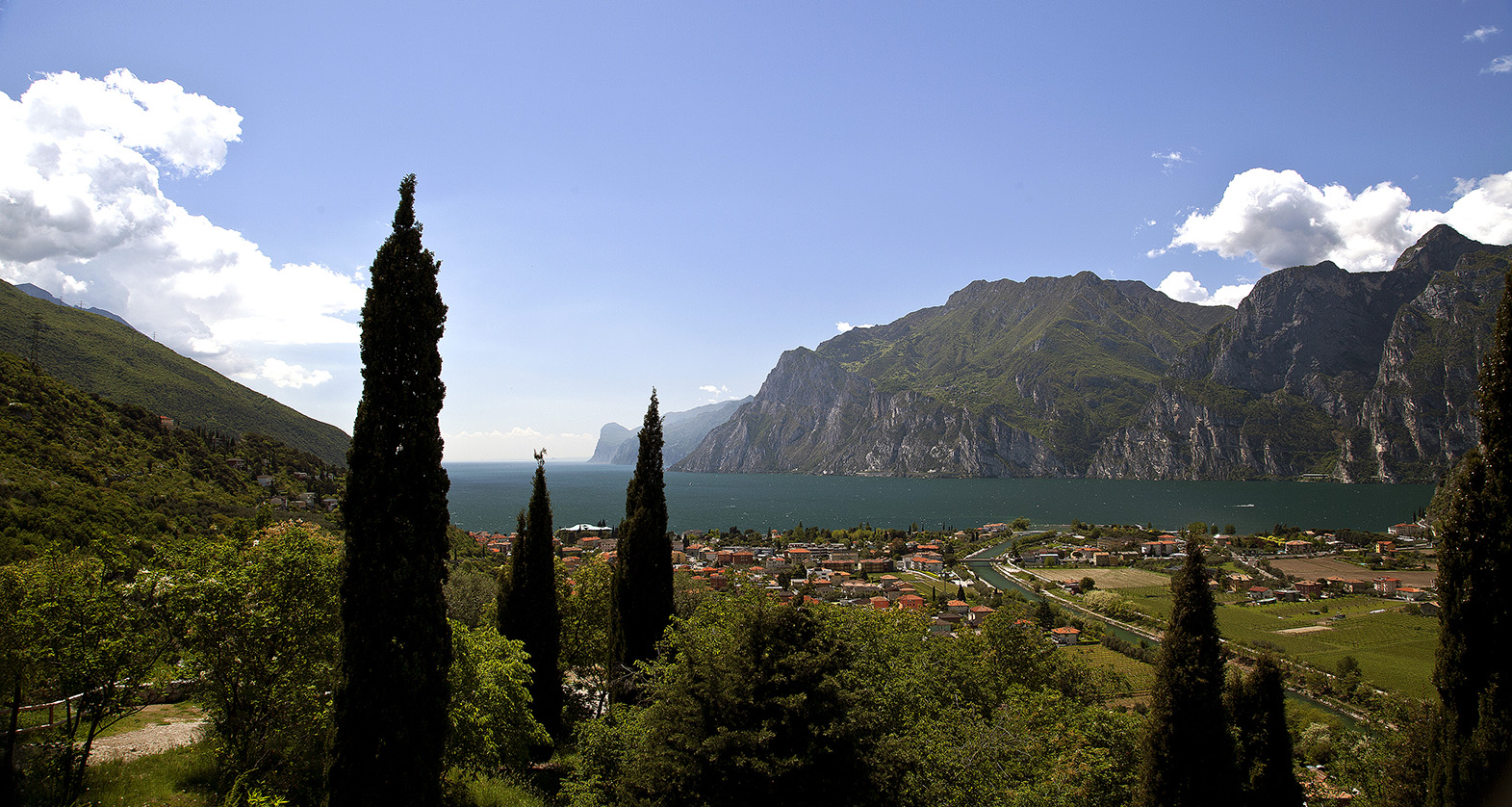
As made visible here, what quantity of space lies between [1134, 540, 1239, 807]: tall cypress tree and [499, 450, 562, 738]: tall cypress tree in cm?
1468

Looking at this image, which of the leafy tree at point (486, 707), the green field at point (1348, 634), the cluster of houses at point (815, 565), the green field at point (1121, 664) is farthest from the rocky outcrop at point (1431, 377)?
the leafy tree at point (486, 707)

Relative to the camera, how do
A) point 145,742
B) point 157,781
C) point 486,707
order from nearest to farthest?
point 157,781
point 486,707
point 145,742

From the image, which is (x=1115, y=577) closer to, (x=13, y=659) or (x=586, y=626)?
(x=586, y=626)

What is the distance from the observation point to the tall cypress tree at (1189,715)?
29.8ft

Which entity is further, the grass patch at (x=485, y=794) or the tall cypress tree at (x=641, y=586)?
the tall cypress tree at (x=641, y=586)

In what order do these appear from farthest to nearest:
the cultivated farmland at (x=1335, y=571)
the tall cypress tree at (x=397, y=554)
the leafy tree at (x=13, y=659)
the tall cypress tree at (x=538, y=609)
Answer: the cultivated farmland at (x=1335, y=571)
the tall cypress tree at (x=538, y=609)
the tall cypress tree at (x=397, y=554)
the leafy tree at (x=13, y=659)

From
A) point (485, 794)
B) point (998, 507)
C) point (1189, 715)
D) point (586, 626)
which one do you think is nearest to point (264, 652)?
point (485, 794)

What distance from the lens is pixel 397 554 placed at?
8.16 m

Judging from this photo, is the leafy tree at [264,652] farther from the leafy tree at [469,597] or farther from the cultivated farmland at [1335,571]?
the cultivated farmland at [1335,571]

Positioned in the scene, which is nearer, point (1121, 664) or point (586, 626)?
point (586, 626)

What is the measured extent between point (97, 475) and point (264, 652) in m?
29.6

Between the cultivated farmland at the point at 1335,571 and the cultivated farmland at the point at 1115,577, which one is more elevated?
the cultivated farmland at the point at 1335,571

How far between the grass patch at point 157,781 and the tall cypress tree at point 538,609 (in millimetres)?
7888

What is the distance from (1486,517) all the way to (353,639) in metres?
14.0
